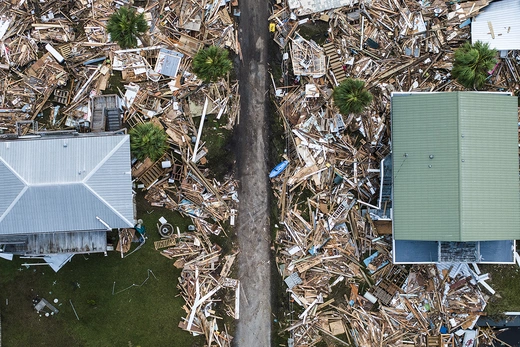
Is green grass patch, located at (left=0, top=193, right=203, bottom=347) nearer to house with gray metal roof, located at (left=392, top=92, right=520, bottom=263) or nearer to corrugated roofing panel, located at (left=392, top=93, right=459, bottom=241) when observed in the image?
corrugated roofing panel, located at (left=392, top=93, right=459, bottom=241)

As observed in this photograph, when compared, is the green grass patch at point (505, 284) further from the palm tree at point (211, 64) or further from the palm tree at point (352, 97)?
the palm tree at point (211, 64)

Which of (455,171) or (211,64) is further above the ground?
(211,64)

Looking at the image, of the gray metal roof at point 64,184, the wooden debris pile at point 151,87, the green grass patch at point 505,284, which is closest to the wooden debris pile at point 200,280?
the wooden debris pile at point 151,87

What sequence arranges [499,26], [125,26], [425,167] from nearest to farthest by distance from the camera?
1. [425,167]
2. [125,26]
3. [499,26]

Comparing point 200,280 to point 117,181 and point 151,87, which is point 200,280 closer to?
point 117,181

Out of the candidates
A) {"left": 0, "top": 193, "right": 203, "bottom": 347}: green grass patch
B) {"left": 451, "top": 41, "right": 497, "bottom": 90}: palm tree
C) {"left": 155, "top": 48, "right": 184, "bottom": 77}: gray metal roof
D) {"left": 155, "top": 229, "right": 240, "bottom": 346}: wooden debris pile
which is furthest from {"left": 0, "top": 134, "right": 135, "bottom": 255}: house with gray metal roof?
{"left": 451, "top": 41, "right": 497, "bottom": 90}: palm tree

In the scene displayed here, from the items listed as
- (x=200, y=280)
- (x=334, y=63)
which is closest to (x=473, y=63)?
(x=334, y=63)
